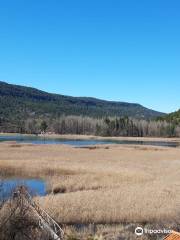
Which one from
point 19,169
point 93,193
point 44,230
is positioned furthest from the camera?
point 19,169

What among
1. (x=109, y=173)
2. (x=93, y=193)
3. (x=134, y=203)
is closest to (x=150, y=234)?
(x=134, y=203)

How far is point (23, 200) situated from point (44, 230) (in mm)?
1105

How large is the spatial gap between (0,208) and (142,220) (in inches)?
284

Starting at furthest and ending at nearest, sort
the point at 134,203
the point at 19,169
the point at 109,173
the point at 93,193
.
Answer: the point at 19,169
the point at 109,173
the point at 93,193
the point at 134,203

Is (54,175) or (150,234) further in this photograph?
(54,175)

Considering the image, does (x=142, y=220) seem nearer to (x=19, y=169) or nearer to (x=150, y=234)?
(x=150, y=234)

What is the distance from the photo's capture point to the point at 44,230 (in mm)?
12680

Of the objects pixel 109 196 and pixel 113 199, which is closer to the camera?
pixel 113 199

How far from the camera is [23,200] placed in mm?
13180

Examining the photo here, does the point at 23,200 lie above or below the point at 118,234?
above

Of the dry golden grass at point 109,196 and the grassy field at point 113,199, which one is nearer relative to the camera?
the grassy field at point 113,199

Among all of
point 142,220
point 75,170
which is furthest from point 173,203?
point 75,170

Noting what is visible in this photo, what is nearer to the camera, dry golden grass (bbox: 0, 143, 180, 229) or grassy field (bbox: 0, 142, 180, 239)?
grassy field (bbox: 0, 142, 180, 239)

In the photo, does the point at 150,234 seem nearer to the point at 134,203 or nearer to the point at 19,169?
the point at 134,203
